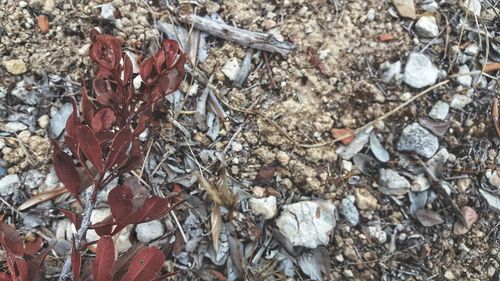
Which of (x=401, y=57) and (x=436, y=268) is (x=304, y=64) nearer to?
(x=401, y=57)

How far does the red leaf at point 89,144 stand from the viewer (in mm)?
1624

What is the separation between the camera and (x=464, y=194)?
236 centimetres

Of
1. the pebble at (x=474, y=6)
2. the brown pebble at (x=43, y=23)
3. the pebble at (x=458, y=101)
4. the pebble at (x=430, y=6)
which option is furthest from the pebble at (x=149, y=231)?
the pebble at (x=474, y=6)

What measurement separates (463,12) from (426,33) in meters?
0.23

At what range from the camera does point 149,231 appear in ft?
7.06

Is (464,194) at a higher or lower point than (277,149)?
lower

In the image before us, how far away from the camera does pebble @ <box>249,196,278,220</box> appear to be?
222 cm

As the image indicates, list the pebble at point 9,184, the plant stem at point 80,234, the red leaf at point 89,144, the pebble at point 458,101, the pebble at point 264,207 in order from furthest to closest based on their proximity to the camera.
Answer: the pebble at point 458,101, the pebble at point 264,207, the pebble at point 9,184, the plant stem at point 80,234, the red leaf at point 89,144

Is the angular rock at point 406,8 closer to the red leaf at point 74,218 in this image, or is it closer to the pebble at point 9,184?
the red leaf at point 74,218

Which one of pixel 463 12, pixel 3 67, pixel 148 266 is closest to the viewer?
pixel 148 266

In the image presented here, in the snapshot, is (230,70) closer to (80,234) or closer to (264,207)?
(264,207)

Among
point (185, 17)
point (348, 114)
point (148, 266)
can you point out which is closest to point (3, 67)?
point (185, 17)

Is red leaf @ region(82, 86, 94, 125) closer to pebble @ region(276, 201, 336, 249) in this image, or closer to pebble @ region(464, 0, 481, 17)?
pebble @ region(276, 201, 336, 249)

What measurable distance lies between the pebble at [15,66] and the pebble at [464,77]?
190 cm
